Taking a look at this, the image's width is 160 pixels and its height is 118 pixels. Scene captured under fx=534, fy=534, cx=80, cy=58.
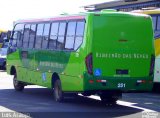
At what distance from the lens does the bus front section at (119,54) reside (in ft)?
50.5

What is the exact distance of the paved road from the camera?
47.0ft

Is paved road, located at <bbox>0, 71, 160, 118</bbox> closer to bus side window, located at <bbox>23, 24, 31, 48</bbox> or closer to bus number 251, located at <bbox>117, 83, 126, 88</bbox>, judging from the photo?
bus number 251, located at <bbox>117, 83, 126, 88</bbox>

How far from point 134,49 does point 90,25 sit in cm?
154

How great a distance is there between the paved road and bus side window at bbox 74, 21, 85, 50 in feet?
6.11

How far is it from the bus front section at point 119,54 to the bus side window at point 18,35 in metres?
6.26

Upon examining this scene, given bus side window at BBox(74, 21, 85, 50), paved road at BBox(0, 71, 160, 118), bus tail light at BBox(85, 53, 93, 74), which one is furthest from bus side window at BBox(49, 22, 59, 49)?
bus tail light at BBox(85, 53, 93, 74)

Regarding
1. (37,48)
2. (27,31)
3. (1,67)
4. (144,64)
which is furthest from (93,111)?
(1,67)

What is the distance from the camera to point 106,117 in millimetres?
13672

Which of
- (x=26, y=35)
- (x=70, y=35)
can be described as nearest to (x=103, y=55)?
(x=70, y=35)

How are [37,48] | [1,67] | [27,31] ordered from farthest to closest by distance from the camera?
1. [1,67]
2. [27,31]
3. [37,48]

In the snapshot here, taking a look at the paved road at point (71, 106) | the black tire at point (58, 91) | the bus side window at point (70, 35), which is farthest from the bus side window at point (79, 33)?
the paved road at point (71, 106)

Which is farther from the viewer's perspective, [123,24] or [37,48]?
[37,48]

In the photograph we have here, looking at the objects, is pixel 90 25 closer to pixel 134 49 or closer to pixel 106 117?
pixel 134 49

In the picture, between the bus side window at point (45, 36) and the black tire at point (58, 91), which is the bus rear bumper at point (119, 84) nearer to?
the black tire at point (58, 91)
